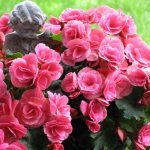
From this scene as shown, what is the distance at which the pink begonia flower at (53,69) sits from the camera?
1344 mm

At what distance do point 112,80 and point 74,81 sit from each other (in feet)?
0.31

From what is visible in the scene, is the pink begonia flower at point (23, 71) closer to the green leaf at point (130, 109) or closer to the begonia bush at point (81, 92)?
the begonia bush at point (81, 92)

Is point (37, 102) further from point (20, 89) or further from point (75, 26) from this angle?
point (75, 26)

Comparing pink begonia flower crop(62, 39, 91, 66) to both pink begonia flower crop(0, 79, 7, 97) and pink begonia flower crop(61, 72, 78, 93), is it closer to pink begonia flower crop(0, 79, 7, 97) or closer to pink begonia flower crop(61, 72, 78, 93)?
pink begonia flower crop(61, 72, 78, 93)

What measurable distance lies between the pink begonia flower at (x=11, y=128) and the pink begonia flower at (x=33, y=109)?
3cm

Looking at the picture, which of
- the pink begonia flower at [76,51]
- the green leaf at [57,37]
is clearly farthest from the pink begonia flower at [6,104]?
the green leaf at [57,37]

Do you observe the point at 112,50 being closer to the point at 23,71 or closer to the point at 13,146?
the point at 23,71

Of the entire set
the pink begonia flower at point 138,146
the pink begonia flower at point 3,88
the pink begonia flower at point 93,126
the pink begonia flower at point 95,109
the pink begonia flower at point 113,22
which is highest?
the pink begonia flower at point 113,22

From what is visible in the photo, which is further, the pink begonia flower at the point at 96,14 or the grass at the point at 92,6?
the grass at the point at 92,6

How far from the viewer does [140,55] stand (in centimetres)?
150

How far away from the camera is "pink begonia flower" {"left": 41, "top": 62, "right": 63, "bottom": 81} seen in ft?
4.41

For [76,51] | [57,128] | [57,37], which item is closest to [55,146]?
[57,128]

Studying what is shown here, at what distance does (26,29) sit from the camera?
150cm

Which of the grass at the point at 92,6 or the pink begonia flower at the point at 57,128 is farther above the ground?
the pink begonia flower at the point at 57,128
